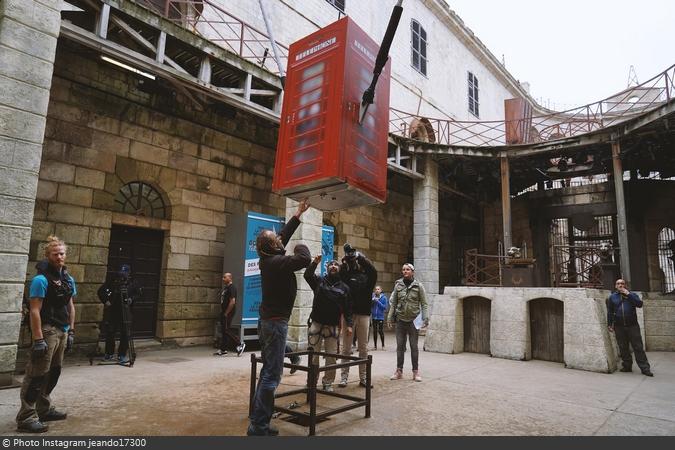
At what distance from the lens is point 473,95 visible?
69.2 feet

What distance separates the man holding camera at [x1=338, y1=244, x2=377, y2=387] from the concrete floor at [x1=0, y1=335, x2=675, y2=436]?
1.76ft

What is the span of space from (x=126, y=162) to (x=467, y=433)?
26.2 ft

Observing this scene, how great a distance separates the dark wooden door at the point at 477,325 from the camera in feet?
30.4

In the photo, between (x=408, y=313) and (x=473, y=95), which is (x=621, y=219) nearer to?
(x=408, y=313)

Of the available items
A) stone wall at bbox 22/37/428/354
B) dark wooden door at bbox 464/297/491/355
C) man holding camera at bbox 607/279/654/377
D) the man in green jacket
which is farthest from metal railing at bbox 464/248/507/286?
the man in green jacket

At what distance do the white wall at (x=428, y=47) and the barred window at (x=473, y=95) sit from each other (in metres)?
0.34

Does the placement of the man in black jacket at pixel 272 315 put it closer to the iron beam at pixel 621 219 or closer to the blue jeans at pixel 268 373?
the blue jeans at pixel 268 373

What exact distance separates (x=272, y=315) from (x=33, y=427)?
224 centimetres

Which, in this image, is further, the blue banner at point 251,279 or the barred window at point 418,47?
the barred window at point 418,47

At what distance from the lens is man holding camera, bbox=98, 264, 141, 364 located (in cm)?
718

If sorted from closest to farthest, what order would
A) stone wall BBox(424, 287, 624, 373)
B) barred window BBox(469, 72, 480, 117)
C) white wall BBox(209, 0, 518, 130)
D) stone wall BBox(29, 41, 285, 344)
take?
1. stone wall BBox(424, 287, 624, 373)
2. stone wall BBox(29, 41, 285, 344)
3. white wall BBox(209, 0, 518, 130)
4. barred window BBox(469, 72, 480, 117)

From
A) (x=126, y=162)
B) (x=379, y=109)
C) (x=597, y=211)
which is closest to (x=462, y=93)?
(x=597, y=211)

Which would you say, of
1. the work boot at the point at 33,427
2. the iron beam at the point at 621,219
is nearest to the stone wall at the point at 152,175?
the work boot at the point at 33,427

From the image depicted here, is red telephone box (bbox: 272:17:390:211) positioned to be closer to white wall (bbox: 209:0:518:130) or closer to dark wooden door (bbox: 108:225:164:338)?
dark wooden door (bbox: 108:225:164:338)
